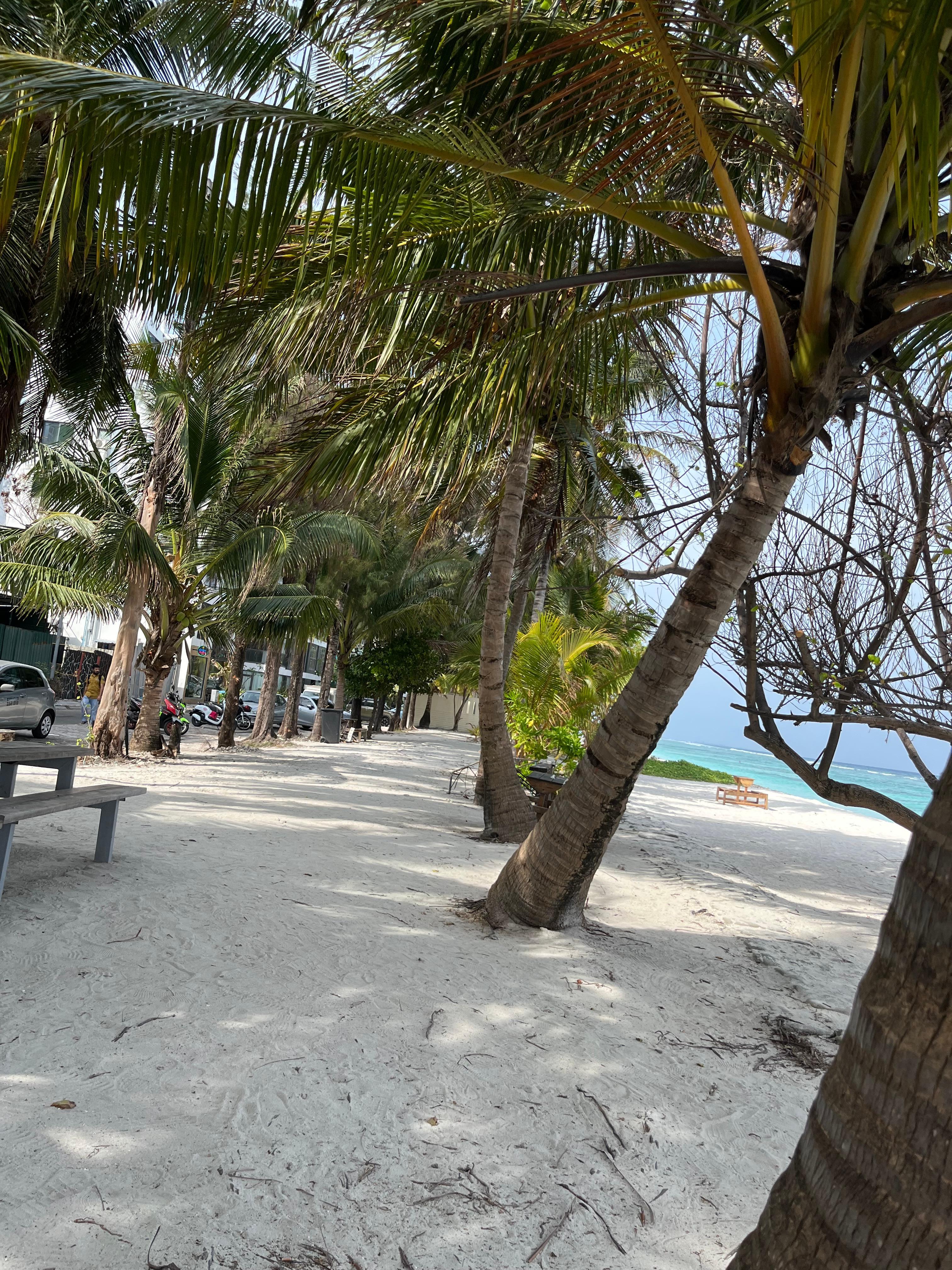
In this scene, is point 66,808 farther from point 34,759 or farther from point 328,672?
point 328,672

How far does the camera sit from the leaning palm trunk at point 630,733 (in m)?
4.62

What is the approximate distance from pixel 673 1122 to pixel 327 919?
2.42m

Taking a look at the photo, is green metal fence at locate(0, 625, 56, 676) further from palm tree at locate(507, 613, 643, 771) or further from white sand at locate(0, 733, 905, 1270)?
white sand at locate(0, 733, 905, 1270)

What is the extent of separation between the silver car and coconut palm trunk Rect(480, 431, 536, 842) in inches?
445

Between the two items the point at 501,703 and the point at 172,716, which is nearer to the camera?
the point at 501,703

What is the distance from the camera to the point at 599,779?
520 centimetres

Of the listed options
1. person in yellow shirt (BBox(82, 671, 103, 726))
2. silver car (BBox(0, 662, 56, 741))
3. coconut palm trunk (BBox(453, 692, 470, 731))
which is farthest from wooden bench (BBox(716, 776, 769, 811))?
coconut palm trunk (BBox(453, 692, 470, 731))

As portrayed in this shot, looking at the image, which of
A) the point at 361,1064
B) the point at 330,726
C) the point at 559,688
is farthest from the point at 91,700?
the point at 361,1064

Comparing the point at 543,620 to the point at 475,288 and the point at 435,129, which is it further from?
the point at 435,129

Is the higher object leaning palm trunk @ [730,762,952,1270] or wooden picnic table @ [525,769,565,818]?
leaning palm trunk @ [730,762,952,1270]

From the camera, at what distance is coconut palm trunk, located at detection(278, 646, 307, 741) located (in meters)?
25.5

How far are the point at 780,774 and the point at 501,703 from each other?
89269 mm

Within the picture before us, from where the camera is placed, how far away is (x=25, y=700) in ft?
58.5

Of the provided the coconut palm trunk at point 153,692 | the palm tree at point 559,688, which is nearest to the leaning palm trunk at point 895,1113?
the palm tree at point 559,688
